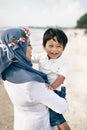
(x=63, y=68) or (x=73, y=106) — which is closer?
(x=63, y=68)

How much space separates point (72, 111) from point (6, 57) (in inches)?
180

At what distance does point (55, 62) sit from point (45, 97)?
71 centimetres

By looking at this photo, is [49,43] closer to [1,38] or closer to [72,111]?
[1,38]

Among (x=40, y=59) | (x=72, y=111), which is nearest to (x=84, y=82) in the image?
(x=72, y=111)

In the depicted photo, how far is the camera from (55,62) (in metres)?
4.04

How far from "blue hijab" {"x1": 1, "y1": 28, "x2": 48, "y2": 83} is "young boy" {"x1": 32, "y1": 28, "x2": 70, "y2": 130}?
527mm

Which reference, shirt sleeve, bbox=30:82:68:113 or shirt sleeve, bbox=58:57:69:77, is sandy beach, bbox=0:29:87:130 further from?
shirt sleeve, bbox=30:82:68:113

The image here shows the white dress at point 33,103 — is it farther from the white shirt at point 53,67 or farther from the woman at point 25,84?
the white shirt at point 53,67

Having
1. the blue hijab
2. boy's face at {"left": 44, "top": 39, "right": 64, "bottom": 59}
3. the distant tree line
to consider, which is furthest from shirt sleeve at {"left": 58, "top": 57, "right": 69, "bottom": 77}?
the distant tree line

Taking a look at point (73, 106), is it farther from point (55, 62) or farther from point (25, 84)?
point (25, 84)

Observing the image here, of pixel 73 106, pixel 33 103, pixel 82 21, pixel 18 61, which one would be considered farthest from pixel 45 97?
pixel 82 21

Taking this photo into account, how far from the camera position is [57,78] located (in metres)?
3.96

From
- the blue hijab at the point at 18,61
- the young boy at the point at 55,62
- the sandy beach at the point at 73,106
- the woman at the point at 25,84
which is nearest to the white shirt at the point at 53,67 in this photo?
the young boy at the point at 55,62

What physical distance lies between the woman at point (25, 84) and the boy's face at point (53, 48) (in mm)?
528
